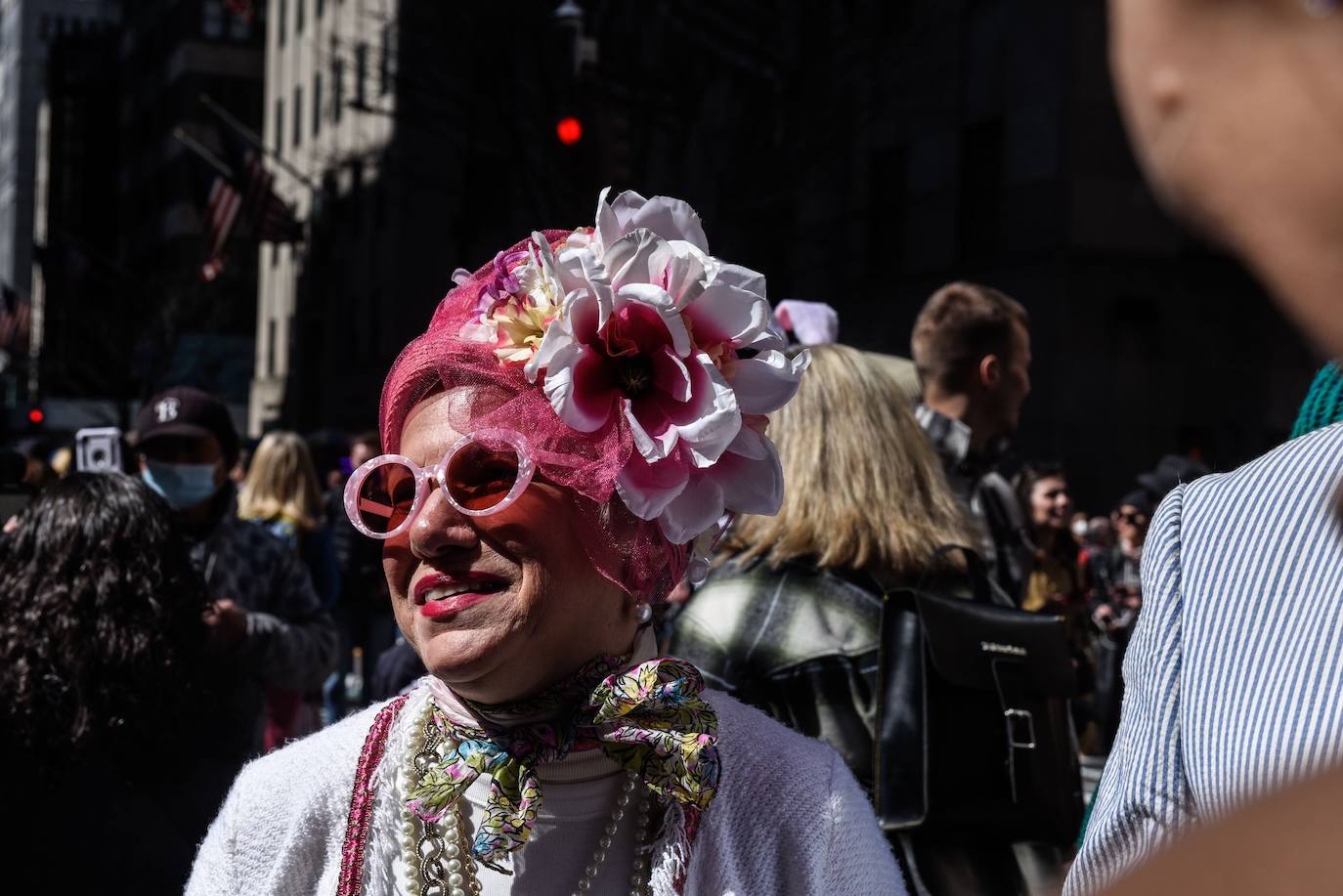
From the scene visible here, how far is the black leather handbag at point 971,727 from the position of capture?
2932 mm

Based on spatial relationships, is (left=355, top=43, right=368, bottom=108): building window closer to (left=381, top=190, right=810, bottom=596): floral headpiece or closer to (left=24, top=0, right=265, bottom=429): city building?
(left=24, top=0, right=265, bottom=429): city building

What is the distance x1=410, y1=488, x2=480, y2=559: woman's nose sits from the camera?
1880mm

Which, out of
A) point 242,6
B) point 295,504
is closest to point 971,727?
point 295,504

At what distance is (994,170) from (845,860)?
16.9 metres

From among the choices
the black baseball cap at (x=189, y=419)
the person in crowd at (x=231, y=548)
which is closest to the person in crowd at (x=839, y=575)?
the person in crowd at (x=231, y=548)

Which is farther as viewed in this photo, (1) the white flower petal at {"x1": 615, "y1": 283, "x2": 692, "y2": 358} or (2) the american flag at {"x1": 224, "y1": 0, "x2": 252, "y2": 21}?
(2) the american flag at {"x1": 224, "y1": 0, "x2": 252, "y2": 21}

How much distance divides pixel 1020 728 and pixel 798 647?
0.50m

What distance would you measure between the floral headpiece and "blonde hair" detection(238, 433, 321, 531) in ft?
17.6

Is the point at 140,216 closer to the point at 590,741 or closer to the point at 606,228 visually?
the point at 606,228

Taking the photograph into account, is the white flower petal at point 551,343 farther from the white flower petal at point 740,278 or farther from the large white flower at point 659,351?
the white flower petal at point 740,278

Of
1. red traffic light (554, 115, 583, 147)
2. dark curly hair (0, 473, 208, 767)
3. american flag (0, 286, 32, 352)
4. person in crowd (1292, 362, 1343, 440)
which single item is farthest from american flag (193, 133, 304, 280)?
person in crowd (1292, 362, 1343, 440)

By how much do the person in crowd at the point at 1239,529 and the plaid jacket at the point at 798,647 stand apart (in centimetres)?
162

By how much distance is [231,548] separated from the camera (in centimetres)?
483

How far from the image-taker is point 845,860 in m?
1.94
